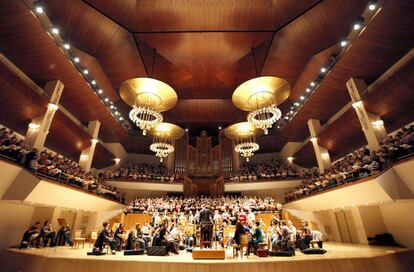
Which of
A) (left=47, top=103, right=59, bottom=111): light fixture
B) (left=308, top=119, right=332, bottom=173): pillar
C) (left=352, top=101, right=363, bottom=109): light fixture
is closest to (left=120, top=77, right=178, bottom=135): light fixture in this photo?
(left=47, top=103, right=59, bottom=111): light fixture

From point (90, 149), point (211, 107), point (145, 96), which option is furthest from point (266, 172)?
point (90, 149)

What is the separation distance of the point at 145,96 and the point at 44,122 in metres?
4.26

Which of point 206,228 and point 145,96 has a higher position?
point 145,96

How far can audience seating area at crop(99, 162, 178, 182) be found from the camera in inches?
558

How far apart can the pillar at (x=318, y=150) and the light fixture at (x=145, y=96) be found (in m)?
7.96

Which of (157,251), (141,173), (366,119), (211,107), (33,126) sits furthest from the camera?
(141,173)

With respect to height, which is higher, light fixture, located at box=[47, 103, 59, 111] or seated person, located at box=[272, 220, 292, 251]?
light fixture, located at box=[47, 103, 59, 111]

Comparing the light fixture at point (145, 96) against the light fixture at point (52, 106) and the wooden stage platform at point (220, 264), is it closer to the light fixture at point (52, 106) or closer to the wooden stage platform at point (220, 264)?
the light fixture at point (52, 106)

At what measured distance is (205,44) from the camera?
9.41 meters

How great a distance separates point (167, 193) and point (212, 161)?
4.16 metres

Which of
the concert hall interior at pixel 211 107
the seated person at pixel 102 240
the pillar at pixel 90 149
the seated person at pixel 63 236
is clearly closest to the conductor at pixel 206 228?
the concert hall interior at pixel 211 107

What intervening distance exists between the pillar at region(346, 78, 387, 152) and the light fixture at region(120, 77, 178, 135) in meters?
6.84

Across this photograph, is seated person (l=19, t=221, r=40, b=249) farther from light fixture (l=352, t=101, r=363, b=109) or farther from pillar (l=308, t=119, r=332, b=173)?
pillar (l=308, t=119, r=332, b=173)

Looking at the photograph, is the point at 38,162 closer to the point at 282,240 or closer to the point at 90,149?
the point at 90,149
